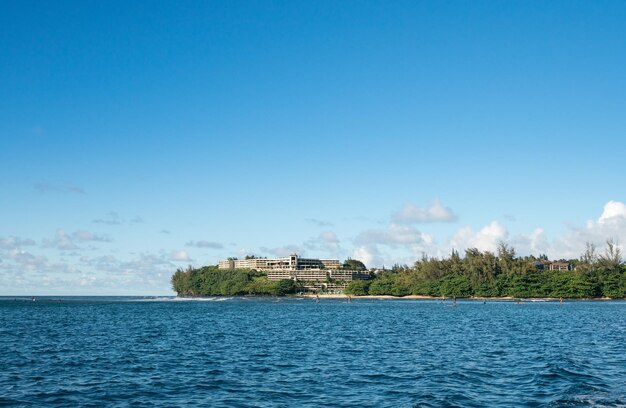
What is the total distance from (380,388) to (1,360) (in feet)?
119

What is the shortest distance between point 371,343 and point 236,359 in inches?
821

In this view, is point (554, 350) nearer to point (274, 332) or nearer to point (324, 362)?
point (324, 362)

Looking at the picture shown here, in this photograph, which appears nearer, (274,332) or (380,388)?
(380,388)

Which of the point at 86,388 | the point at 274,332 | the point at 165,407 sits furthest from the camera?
the point at 274,332

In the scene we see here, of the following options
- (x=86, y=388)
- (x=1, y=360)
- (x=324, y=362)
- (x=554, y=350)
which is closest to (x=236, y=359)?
(x=324, y=362)

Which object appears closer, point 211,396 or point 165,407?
point 165,407

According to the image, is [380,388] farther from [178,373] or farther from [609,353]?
[609,353]

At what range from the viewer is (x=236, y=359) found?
57406 mm

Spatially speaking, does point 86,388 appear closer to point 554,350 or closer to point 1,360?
point 1,360

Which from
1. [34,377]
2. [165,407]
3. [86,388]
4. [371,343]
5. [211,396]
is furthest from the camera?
[371,343]

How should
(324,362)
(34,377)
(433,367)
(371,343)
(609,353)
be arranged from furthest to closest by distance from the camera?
(371,343), (609,353), (324,362), (433,367), (34,377)

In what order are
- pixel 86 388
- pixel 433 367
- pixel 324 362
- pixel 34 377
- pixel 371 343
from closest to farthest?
pixel 86 388, pixel 34 377, pixel 433 367, pixel 324 362, pixel 371 343

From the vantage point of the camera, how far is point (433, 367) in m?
51.5

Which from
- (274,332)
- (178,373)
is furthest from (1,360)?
(274,332)
